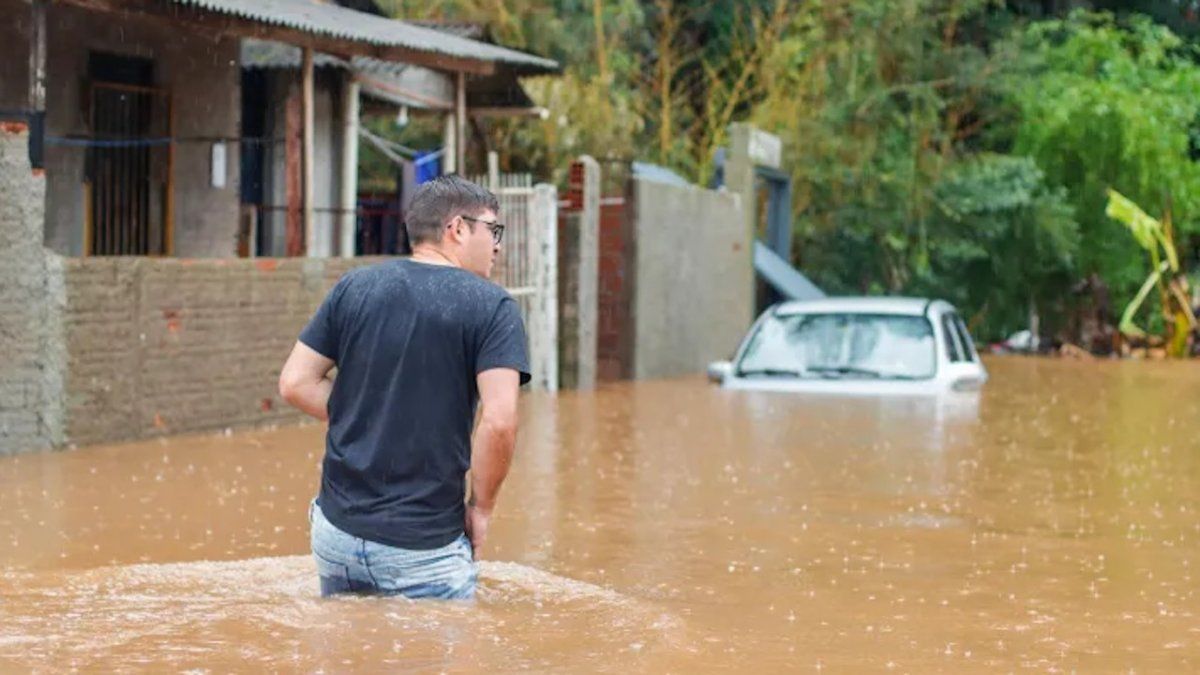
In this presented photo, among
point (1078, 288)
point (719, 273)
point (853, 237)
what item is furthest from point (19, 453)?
point (1078, 288)

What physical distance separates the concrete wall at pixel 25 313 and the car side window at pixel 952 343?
7.24 meters

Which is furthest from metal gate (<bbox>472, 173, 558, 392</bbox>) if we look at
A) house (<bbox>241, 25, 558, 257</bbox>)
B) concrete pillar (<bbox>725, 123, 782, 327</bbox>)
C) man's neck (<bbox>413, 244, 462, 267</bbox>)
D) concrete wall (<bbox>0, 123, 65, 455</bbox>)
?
→ man's neck (<bbox>413, 244, 462, 267</bbox>)

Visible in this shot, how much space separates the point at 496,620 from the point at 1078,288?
27.9 meters

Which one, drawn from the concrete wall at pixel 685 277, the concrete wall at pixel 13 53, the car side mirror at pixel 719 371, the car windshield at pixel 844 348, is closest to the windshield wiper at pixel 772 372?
the car windshield at pixel 844 348

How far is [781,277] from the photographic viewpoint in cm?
2817

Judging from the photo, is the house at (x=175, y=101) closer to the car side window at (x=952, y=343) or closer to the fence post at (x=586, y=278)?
the fence post at (x=586, y=278)

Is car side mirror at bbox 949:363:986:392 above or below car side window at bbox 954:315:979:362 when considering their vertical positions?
below

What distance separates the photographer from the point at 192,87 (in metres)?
19.7

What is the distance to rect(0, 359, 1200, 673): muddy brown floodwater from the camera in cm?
646

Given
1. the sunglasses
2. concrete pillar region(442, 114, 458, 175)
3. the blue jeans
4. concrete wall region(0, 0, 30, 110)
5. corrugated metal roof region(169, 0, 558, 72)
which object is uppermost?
corrugated metal roof region(169, 0, 558, 72)

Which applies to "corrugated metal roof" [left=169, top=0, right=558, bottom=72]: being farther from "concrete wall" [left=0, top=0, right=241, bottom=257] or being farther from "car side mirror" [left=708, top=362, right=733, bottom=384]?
"car side mirror" [left=708, top=362, right=733, bottom=384]

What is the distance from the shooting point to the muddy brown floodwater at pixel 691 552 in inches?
254

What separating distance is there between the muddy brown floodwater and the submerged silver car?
262 mm

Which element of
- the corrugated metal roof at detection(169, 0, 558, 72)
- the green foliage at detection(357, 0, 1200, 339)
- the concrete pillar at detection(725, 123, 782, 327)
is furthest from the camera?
the green foliage at detection(357, 0, 1200, 339)
